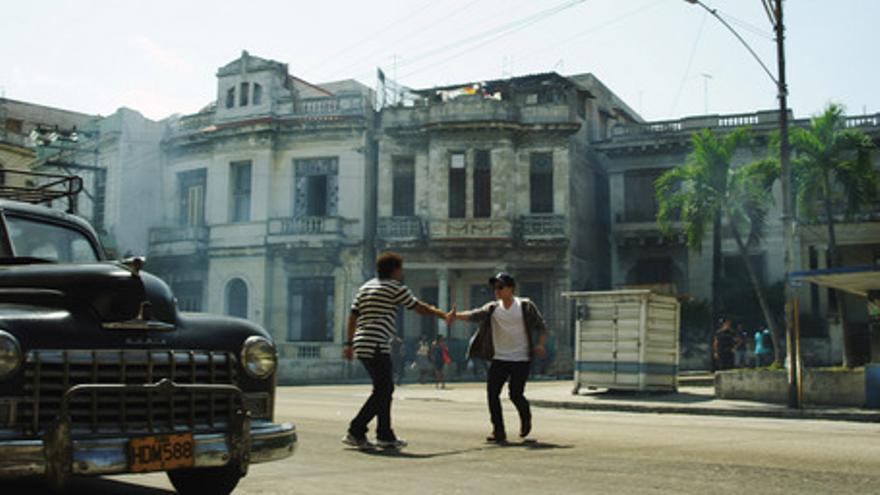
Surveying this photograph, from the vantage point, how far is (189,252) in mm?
40031

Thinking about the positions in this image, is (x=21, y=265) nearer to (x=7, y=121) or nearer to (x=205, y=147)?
(x=205, y=147)

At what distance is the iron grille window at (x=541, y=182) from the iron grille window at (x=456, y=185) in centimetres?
266

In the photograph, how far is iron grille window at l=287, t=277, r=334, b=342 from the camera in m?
38.5

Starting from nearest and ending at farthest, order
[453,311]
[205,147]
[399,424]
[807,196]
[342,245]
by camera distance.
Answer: [453,311], [399,424], [807,196], [342,245], [205,147]

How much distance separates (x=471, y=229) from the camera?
121 ft

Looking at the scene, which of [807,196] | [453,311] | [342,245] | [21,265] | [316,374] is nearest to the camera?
[21,265]

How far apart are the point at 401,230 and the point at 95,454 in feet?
109

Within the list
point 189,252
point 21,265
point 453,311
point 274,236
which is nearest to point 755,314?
point 274,236

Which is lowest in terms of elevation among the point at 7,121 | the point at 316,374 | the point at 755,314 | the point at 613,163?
the point at 316,374

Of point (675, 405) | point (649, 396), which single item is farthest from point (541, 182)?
point (675, 405)

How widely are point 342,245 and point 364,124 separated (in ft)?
16.0

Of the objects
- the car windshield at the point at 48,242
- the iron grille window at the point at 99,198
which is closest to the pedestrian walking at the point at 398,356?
the iron grille window at the point at 99,198

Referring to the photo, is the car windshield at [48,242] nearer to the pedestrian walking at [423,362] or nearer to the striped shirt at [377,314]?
the striped shirt at [377,314]

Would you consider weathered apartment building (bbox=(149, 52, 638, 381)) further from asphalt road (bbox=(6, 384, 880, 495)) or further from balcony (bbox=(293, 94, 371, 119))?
asphalt road (bbox=(6, 384, 880, 495))
